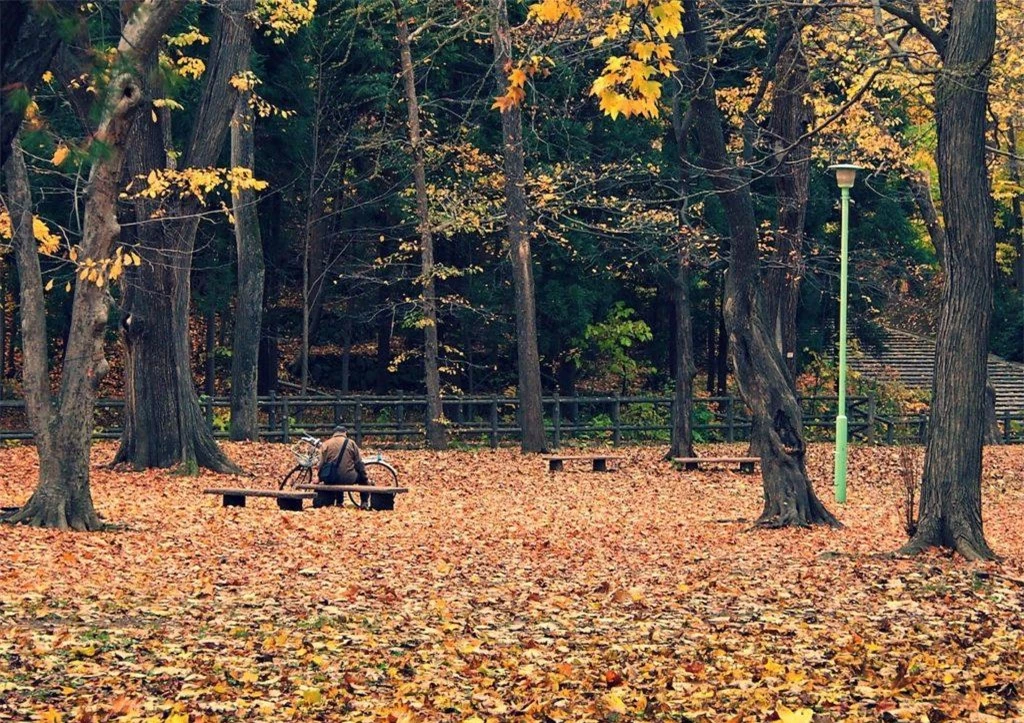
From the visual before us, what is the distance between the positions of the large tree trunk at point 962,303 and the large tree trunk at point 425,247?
19.0 metres

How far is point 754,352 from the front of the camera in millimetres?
18109

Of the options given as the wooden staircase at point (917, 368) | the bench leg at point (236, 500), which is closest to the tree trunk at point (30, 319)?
the bench leg at point (236, 500)

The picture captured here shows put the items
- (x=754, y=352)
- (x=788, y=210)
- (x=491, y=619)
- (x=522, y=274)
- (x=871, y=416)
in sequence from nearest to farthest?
(x=491, y=619) → (x=754, y=352) → (x=788, y=210) → (x=522, y=274) → (x=871, y=416)

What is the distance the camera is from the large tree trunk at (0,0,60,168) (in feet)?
23.1

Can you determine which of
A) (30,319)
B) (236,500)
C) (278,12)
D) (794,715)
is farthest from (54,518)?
(278,12)

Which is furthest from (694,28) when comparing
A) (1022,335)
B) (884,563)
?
(1022,335)

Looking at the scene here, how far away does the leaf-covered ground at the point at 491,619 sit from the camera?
8.08 m

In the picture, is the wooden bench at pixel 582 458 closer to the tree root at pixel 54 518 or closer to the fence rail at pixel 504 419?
the fence rail at pixel 504 419

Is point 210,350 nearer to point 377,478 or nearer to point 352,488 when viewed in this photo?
point 377,478

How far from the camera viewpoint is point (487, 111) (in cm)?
3825

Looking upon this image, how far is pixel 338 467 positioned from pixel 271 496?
107cm

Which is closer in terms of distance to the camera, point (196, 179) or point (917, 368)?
point (196, 179)

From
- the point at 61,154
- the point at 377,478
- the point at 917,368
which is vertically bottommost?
the point at 377,478

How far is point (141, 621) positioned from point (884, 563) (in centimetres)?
709
